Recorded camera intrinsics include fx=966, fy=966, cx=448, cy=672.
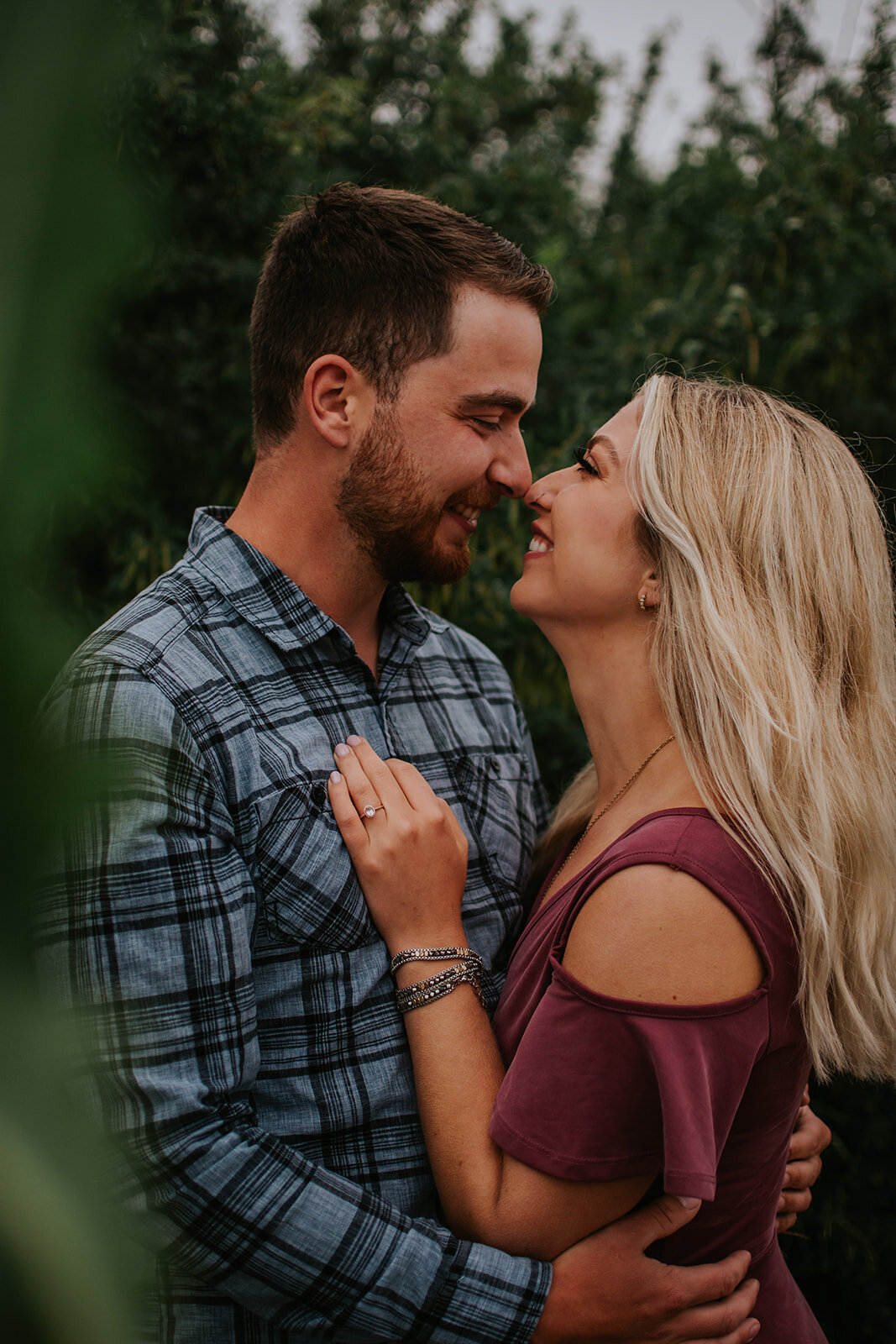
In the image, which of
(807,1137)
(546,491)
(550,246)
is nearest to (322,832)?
(546,491)

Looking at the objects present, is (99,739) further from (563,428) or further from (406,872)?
(563,428)

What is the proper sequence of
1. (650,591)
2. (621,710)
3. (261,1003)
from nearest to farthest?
(261,1003) → (650,591) → (621,710)

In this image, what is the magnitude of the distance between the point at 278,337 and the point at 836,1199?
3085 millimetres

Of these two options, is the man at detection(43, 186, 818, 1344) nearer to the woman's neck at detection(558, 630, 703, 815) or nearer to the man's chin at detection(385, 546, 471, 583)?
the man's chin at detection(385, 546, 471, 583)

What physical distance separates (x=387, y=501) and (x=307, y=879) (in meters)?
0.85

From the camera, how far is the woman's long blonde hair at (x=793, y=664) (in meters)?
1.73

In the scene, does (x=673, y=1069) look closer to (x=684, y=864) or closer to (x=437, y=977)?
(x=684, y=864)

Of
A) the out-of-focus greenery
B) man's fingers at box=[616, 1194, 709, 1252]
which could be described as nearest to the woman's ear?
man's fingers at box=[616, 1194, 709, 1252]

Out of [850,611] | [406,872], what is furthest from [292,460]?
[850,611]

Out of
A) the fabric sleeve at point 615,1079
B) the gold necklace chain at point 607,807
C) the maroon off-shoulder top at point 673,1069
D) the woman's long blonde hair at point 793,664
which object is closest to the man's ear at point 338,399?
the woman's long blonde hair at point 793,664

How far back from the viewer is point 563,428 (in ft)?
11.6

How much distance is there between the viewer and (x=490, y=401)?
2.15 m

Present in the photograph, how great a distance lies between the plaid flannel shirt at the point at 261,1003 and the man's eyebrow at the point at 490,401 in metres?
0.57

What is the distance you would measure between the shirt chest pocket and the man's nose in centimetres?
86
